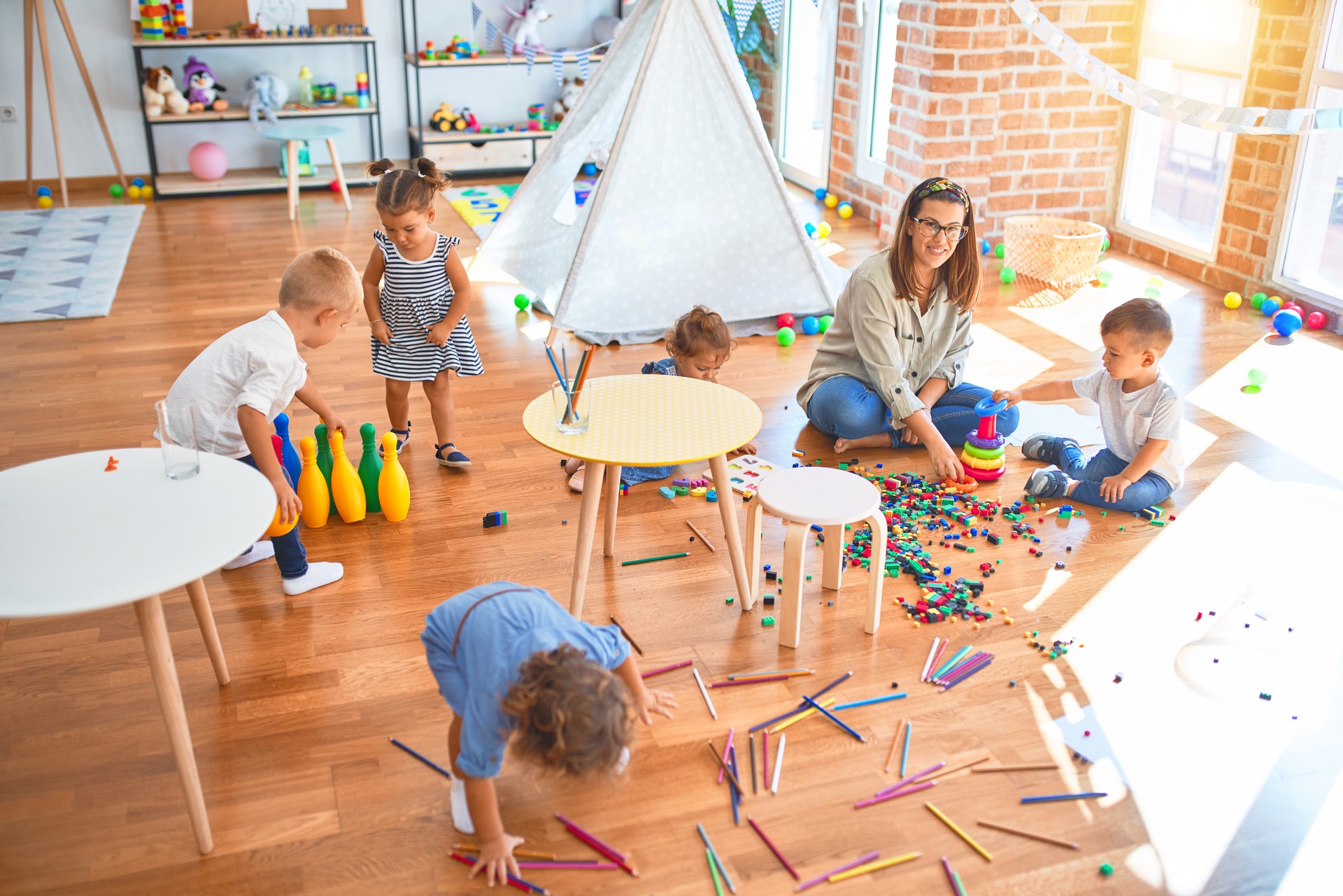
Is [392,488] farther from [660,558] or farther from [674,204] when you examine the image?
[674,204]

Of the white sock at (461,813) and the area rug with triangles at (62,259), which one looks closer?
the white sock at (461,813)

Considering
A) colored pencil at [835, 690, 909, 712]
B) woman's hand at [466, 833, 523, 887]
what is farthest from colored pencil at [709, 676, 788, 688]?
woman's hand at [466, 833, 523, 887]

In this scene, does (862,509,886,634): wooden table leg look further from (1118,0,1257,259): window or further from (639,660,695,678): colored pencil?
(1118,0,1257,259): window

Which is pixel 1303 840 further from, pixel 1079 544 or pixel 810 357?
pixel 810 357

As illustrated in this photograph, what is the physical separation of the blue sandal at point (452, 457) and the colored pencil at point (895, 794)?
5.19 feet

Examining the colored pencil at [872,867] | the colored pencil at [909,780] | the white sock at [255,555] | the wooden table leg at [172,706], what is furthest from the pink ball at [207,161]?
the colored pencil at [872,867]

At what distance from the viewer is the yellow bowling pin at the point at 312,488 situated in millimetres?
2670

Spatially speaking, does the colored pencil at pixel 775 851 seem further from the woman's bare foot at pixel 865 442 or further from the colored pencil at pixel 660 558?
the woman's bare foot at pixel 865 442

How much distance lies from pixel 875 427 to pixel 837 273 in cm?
139

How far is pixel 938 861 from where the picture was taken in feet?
5.64

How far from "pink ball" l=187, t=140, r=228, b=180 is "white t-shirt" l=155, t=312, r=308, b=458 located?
4.35 meters

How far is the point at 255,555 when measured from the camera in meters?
2.56

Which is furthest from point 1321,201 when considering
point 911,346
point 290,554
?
point 290,554

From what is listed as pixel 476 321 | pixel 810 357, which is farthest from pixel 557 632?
pixel 476 321
